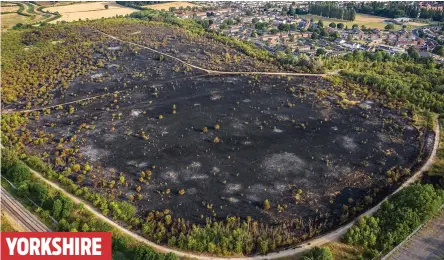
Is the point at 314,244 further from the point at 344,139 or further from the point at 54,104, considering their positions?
the point at 54,104

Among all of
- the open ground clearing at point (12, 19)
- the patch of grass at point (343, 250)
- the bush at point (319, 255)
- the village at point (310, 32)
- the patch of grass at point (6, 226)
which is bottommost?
the patch of grass at point (343, 250)

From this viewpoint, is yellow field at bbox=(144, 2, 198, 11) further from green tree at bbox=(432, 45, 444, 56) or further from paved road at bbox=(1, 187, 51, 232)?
paved road at bbox=(1, 187, 51, 232)

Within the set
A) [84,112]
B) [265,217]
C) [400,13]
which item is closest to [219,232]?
[265,217]

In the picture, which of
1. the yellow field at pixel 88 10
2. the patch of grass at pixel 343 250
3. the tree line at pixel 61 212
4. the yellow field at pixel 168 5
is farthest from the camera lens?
the yellow field at pixel 168 5

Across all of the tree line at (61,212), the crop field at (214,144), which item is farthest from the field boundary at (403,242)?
the tree line at (61,212)

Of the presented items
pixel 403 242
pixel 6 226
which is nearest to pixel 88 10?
pixel 6 226

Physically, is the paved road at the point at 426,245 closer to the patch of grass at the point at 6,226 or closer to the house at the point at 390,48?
the patch of grass at the point at 6,226

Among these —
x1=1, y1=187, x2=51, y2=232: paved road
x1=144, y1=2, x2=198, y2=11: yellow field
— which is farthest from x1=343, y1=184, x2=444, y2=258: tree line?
x1=144, y1=2, x2=198, y2=11: yellow field

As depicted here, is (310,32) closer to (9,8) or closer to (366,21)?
(366,21)
